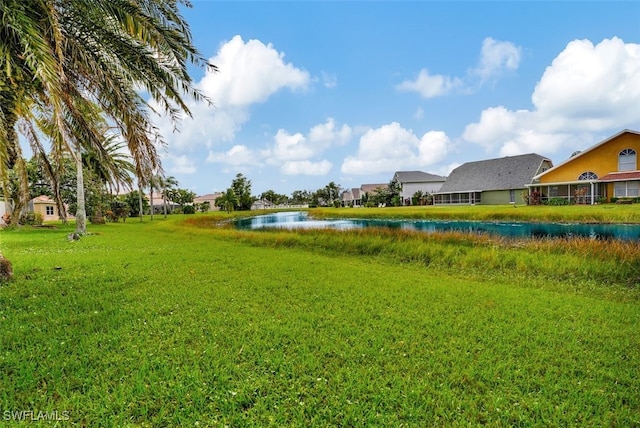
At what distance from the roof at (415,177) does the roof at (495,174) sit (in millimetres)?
8795

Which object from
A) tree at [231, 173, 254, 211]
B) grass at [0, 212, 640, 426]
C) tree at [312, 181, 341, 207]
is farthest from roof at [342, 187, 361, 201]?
grass at [0, 212, 640, 426]

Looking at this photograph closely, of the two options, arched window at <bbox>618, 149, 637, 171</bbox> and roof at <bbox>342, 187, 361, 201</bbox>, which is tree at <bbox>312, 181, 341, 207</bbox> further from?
arched window at <bbox>618, 149, 637, 171</bbox>

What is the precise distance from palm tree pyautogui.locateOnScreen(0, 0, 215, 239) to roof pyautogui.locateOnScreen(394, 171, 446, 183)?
55.3 meters

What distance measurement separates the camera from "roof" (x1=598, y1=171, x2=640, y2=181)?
28802mm

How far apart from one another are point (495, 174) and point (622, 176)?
15964 mm

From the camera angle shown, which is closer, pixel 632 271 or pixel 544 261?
pixel 632 271

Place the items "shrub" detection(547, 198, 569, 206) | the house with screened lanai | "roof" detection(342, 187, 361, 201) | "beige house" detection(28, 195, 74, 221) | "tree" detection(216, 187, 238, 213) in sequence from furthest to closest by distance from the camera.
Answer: "roof" detection(342, 187, 361, 201), "tree" detection(216, 187, 238, 213), "beige house" detection(28, 195, 74, 221), "shrub" detection(547, 198, 569, 206), the house with screened lanai

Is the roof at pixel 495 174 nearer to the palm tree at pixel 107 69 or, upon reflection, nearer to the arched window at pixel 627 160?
the arched window at pixel 627 160

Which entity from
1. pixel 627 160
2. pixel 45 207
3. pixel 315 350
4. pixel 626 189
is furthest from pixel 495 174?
pixel 45 207

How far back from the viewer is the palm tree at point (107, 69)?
5090 mm

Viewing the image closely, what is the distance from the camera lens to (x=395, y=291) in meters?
6.27

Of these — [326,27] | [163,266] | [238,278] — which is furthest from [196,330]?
[326,27]

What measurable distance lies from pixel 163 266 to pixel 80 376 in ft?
18.0

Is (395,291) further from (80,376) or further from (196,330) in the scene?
(80,376)
